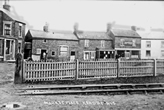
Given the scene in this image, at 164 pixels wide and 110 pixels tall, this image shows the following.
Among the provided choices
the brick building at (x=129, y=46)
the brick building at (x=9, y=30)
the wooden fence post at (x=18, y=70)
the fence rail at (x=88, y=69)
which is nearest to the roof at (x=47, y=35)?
the brick building at (x=9, y=30)

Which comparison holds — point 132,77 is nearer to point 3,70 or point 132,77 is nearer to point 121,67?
point 121,67

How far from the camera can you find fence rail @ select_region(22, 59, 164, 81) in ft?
19.5

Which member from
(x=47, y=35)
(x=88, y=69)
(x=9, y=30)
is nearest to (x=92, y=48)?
(x=88, y=69)

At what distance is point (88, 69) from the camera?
6.97 m

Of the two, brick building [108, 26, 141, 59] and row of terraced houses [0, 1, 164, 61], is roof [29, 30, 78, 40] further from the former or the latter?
brick building [108, 26, 141, 59]

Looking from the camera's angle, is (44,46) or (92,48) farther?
(92,48)

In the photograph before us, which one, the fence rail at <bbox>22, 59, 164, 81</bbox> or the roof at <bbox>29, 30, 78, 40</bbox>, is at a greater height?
the roof at <bbox>29, 30, 78, 40</bbox>

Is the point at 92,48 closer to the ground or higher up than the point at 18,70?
higher up

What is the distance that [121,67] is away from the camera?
7559 millimetres

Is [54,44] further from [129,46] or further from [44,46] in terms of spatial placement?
[129,46]

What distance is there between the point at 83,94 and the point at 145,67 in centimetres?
489

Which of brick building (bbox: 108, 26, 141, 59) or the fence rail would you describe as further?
brick building (bbox: 108, 26, 141, 59)

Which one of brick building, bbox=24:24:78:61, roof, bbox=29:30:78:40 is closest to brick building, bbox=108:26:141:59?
roof, bbox=29:30:78:40

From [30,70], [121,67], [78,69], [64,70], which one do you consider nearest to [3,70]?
[30,70]
